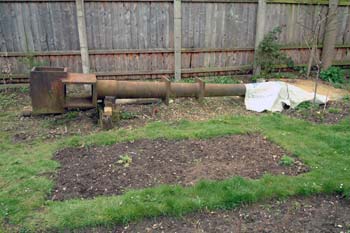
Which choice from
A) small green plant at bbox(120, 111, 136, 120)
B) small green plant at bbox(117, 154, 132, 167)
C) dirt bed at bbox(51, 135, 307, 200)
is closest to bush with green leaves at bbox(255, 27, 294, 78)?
A: dirt bed at bbox(51, 135, 307, 200)

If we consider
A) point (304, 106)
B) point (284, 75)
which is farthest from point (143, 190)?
point (284, 75)

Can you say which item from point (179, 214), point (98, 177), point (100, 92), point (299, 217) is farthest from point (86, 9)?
point (299, 217)

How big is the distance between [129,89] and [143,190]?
2.44 metres

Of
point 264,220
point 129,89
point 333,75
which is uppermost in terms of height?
point 129,89

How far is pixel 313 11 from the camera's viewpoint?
27.7ft

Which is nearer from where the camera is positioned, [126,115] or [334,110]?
[126,115]

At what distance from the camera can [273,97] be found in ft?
20.7

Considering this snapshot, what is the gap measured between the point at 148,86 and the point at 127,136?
1.19m

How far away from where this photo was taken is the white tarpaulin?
624cm

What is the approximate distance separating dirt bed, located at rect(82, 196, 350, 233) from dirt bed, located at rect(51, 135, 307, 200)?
1.84 ft

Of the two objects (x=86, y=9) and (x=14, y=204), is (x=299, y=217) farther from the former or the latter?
(x=86, y=9)

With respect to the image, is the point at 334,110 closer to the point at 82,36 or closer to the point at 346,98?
the point at 346,98

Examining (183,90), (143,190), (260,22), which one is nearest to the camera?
(143,190)

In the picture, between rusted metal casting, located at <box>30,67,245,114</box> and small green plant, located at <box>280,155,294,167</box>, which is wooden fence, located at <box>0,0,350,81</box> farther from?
small green plant, located at <box>280,155,294,167</box>
